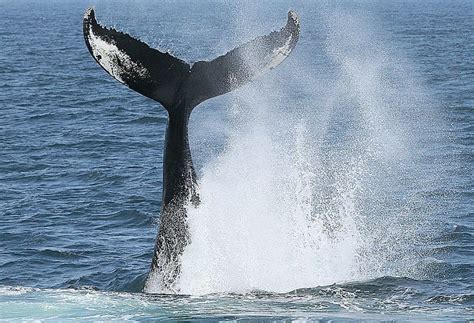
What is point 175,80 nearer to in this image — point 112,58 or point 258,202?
point 112,58

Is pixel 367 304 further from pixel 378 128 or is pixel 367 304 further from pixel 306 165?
pixel 378 128

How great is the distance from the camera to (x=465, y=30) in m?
81.0

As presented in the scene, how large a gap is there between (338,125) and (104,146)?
6.42m

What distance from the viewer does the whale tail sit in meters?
12.5

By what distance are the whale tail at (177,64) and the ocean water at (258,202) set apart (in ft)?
1.58

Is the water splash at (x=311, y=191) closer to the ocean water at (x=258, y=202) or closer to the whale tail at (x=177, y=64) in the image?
the ocean water at (x=258, y=202)

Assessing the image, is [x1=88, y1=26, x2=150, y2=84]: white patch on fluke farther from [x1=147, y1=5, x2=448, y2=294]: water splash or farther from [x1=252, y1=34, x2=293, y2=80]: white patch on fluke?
[x1=147, y1=5, x2=448, y2=294]: water splash

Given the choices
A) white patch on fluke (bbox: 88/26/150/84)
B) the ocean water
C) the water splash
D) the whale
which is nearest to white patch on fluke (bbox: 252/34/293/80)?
the whale

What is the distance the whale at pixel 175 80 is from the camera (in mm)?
12539

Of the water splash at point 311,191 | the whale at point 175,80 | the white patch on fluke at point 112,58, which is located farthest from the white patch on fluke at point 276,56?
the water splash at point 311,191

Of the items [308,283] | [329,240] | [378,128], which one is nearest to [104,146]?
[378,128]

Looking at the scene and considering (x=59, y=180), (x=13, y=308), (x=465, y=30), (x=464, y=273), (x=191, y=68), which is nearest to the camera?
(x=13, y=308)

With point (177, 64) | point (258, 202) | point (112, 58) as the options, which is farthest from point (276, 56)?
point (258, 202)

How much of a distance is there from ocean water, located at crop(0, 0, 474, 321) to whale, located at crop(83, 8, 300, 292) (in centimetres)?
22
